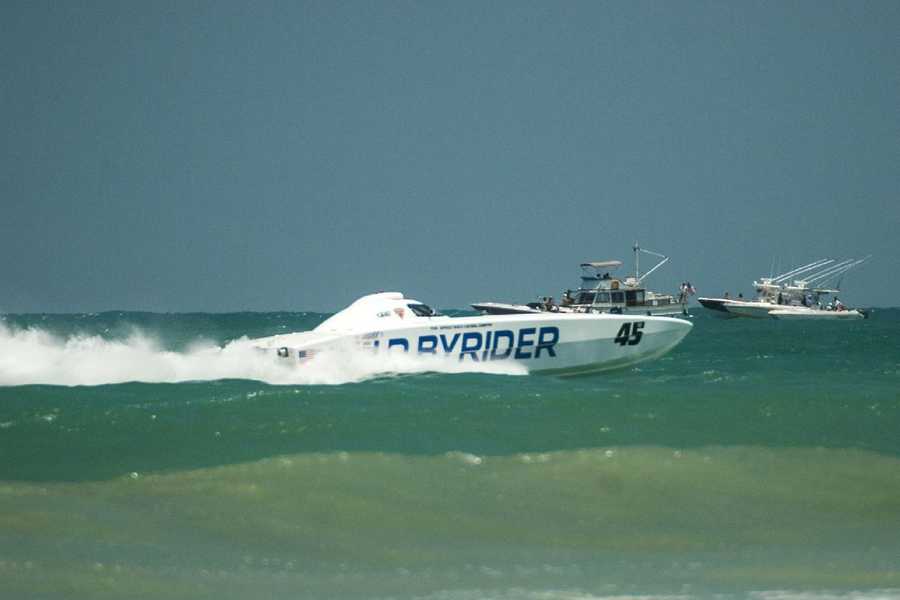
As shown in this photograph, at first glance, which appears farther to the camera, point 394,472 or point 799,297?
point 799,297

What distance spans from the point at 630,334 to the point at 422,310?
412 centimetres

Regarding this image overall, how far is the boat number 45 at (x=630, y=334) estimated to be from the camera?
719 inches

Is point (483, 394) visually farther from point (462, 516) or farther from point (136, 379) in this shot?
point (136, 379)

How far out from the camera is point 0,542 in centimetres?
759

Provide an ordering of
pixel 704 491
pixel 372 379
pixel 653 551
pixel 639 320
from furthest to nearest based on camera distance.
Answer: pixel 639 320, pixel 372 379, pixel 704 491, pixel 653 551

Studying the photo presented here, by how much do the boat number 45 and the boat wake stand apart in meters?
2.15

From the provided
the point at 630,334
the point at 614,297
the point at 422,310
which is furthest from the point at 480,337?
the point at 614,297

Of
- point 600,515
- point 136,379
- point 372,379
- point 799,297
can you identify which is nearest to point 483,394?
point 372,379

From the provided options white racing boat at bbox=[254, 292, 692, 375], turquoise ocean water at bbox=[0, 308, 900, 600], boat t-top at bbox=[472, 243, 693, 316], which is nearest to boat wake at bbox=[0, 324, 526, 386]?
white racing boat at bbox=[254, 292, 692, 375]

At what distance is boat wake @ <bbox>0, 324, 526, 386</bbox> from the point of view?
53.7 feet

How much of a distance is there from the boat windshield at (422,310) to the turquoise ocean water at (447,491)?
1.82 meters

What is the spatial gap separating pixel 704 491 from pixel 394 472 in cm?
309

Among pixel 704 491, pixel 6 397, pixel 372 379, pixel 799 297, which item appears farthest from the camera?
pixel 799 297

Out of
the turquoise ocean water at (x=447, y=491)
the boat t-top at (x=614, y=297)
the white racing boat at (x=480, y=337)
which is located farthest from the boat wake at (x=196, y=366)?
the boat t-top at (x=614, y=297)
